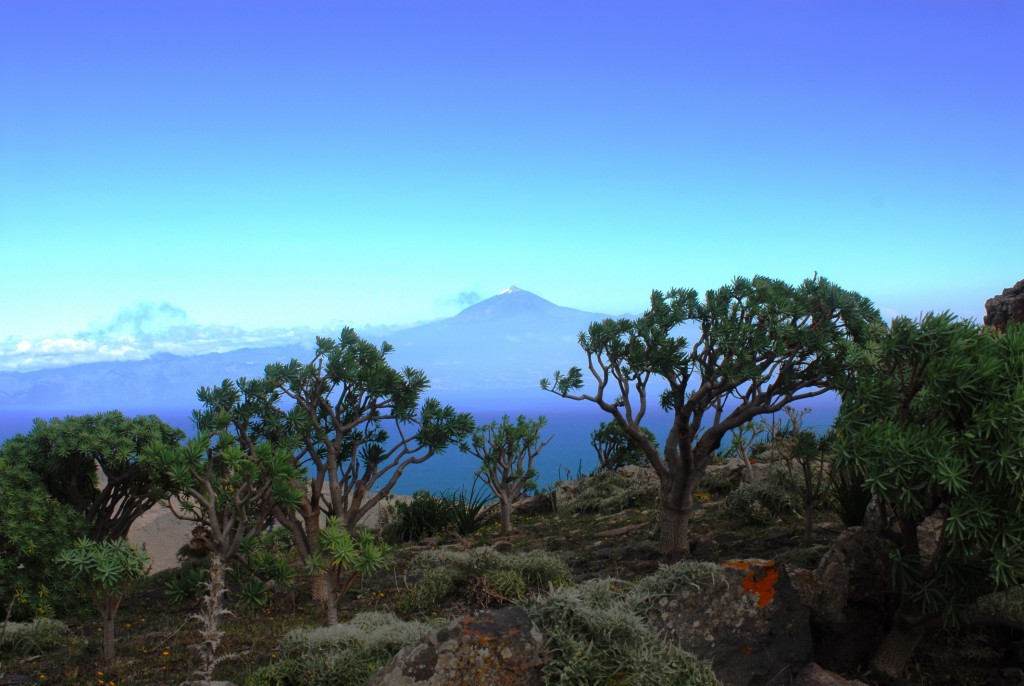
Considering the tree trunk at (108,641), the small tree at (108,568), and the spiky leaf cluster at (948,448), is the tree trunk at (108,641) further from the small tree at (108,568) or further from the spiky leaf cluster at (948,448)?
the spiky leaf cluster at (948,448)

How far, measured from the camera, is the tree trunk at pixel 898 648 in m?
7.82

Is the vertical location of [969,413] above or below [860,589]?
above

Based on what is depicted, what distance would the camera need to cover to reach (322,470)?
12.6 meters

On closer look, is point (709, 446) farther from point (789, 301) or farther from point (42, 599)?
point (42, 599)

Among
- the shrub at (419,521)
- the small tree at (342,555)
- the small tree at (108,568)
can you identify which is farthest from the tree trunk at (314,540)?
the shrub at (419,521)

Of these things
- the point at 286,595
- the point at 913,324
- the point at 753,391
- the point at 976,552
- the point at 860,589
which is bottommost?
the point at 286,595

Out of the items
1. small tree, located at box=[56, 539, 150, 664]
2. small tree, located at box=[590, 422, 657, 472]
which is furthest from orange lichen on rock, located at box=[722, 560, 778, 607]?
small tree, located at box=[590, 422, 657, 472]

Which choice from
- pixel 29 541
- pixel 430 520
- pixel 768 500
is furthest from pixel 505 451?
pixel 29 541

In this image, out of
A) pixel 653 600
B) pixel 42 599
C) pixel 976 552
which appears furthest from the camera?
pixel 42 599

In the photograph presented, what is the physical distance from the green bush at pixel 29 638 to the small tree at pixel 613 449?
1661 centimetres

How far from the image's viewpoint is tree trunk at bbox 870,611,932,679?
7820mm

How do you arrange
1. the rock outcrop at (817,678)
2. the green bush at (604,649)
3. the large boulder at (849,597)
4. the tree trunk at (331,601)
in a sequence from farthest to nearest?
the tree trunk at (331,601) → the large boulder at (849,597) → the rock outcrop at (817,678) → the green bush at (604,649)

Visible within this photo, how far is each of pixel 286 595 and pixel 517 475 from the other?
762cm

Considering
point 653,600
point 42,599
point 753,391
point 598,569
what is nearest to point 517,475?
point 598,569
